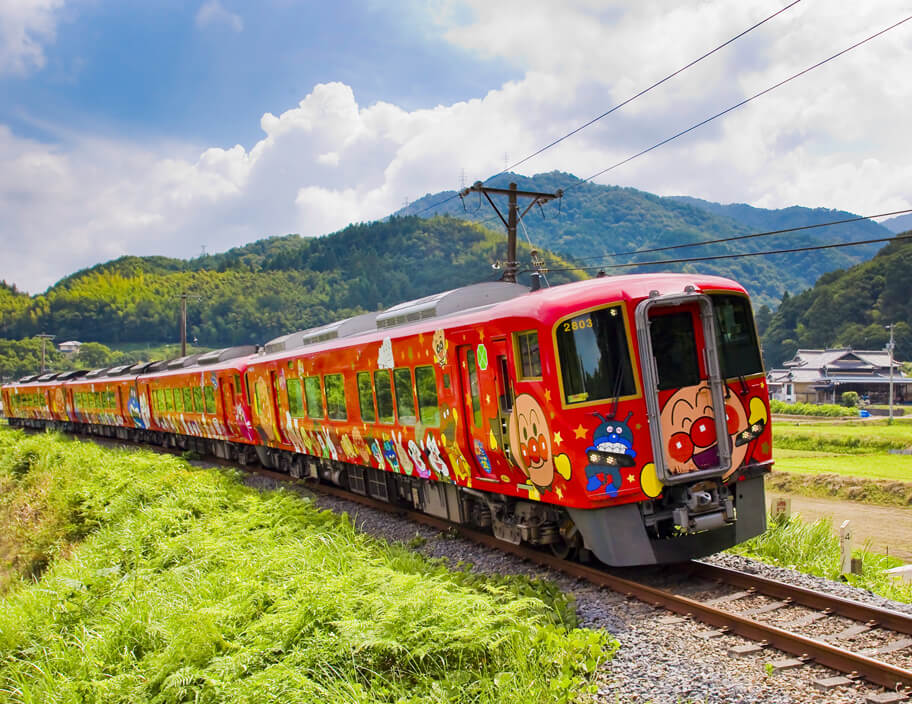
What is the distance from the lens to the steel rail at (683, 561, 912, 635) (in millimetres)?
5492

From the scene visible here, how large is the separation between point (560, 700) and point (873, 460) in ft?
98.2

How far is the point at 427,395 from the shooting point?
361 inches

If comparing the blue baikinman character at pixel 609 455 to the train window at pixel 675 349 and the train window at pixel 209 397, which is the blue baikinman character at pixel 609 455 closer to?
the train window at pixel 675 349

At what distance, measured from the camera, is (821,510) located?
69.2ft

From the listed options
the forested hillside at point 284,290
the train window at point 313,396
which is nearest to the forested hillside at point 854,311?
the forested hillside at point 284,290

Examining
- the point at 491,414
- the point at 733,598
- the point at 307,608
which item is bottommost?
the point at 733,598

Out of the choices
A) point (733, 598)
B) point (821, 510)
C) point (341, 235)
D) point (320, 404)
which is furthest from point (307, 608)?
point (341, 235)

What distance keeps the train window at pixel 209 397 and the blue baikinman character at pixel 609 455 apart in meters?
13.9

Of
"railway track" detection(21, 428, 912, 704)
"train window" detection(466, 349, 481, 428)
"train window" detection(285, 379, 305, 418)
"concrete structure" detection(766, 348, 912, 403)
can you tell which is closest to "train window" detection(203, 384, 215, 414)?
"train window" detection(285, 379, 305, 418)

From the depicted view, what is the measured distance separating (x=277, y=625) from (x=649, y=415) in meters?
3.56

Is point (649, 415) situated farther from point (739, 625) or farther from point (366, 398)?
point (366, 398)

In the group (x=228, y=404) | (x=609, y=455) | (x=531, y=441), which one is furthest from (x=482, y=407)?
(x=228, y=404)

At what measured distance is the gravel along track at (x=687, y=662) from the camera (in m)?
4.61

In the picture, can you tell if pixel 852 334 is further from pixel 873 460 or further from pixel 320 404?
pixel 320 404
